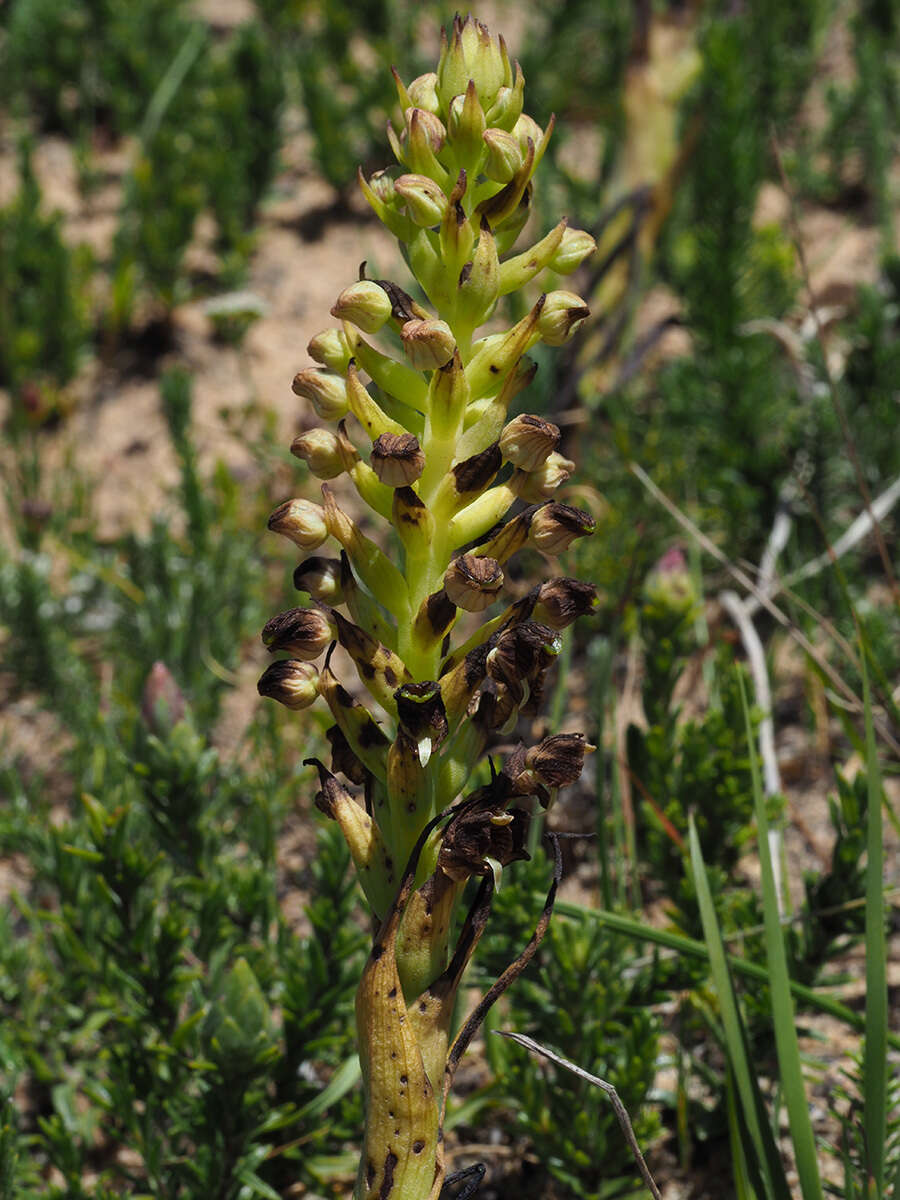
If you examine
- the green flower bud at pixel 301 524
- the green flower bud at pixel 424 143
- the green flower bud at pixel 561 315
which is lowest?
the green flower bud at pixel 301 524

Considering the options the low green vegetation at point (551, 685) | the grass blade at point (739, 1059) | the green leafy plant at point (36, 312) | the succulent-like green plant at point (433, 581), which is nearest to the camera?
the succulent-like green plant at point (433, 581)

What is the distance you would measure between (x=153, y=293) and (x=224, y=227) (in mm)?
414

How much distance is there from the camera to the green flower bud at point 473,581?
1181 mm

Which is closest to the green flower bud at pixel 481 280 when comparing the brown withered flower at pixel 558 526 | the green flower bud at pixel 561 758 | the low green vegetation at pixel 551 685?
the brown withered flower at pixel 558 526

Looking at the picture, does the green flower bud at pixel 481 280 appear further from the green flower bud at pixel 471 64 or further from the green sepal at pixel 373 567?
the green sepal at pixel 373 567

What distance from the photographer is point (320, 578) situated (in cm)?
133

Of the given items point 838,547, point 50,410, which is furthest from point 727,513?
point 50,410

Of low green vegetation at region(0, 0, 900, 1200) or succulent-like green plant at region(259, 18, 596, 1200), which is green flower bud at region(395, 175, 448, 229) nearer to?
succulent-like green plant at region(259, 18, 596, 1200)

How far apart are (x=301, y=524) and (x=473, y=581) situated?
247mm

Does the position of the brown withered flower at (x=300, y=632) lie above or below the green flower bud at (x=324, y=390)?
below

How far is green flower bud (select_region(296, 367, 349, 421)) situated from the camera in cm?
134

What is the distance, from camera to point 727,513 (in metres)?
3.15

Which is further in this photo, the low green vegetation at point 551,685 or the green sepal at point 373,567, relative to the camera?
the low green vegetation at point 551,685

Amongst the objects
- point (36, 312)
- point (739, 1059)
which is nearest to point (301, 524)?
point (739, 1059)
